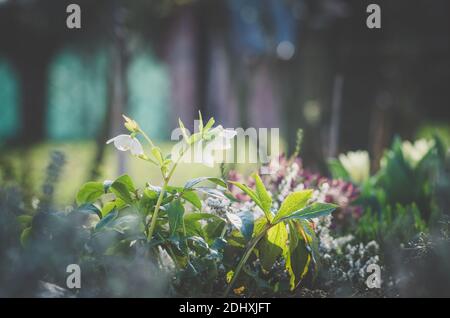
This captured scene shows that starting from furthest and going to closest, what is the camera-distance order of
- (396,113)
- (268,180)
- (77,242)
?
(396,113), (268,180), (77,242)

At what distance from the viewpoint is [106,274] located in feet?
6.68

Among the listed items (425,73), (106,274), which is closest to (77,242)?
(106,274)

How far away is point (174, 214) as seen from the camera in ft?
6.39

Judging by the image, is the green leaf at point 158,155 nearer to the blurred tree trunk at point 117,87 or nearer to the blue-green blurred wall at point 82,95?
the blurred tree trunk at point 117,87

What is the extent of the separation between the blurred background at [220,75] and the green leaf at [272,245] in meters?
0.97

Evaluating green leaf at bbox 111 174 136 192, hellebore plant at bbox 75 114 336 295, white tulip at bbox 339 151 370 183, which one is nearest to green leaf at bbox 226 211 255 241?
hellebore plant at bbox 75 114 336 295

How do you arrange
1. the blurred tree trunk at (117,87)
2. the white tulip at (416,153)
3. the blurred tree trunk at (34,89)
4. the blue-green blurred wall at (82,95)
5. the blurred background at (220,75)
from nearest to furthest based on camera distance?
the white tulip at (416,153)
the blurred tree trunk at (117,87)
the blurred background at (220,75)
the blue-green blurred wall at (82,95)
the blurred tree trunk at (34,89)

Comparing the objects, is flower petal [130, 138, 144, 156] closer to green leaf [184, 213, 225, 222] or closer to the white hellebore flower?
the white hellebore flower

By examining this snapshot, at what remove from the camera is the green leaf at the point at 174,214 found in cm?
194

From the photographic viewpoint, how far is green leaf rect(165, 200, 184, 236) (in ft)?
6.38

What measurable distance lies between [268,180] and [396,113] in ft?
19.5

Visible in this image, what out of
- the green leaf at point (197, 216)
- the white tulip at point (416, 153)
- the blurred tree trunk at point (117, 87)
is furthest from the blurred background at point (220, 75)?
the green leaf at point (197, 216)

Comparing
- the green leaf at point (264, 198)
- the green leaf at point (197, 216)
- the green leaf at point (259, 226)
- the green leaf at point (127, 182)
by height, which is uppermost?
the green leaf at point (127, 182)
